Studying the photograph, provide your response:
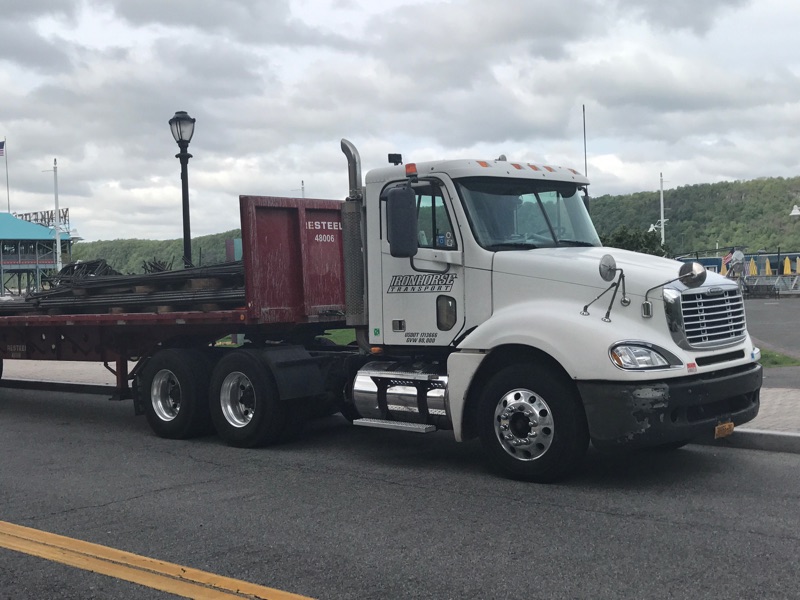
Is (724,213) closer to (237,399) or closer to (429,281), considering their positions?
(237,399)

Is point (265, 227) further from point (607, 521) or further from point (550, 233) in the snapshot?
point (607, 521)

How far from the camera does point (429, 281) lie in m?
8.27

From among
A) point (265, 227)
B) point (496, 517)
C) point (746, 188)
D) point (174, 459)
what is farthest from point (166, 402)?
point (746, 188)

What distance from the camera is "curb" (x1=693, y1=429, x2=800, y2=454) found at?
27.1 ft

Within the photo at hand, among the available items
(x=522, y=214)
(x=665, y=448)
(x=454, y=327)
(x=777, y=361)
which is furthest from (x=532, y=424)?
(x=777, y=361)

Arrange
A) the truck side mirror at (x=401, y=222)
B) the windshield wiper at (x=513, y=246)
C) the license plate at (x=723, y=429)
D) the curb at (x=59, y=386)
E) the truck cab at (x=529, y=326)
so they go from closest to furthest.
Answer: the truck cab at (x=529, y=326) < the license plate at (x=723, y=429) < the truck side mirror at (x=401, y=222) < the windshield wiper at (x=513, y=246) < the curb at (x=59, y=386)

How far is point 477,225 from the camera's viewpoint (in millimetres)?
8008

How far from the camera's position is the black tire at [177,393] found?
32.5ft

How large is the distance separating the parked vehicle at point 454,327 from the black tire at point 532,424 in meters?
0.01

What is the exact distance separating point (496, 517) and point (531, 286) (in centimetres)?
209

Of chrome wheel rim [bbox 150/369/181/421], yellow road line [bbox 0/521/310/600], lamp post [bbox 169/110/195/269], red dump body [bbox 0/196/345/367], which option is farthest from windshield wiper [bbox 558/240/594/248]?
lamp post [bbox 169/110/195/269]

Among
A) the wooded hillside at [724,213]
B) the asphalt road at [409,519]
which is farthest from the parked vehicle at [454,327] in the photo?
the wooded hillside at [724,213]

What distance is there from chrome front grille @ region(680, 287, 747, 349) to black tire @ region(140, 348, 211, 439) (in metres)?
5.16

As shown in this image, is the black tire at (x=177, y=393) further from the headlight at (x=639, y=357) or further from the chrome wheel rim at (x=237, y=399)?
the headlight at (x=639, y=357)
